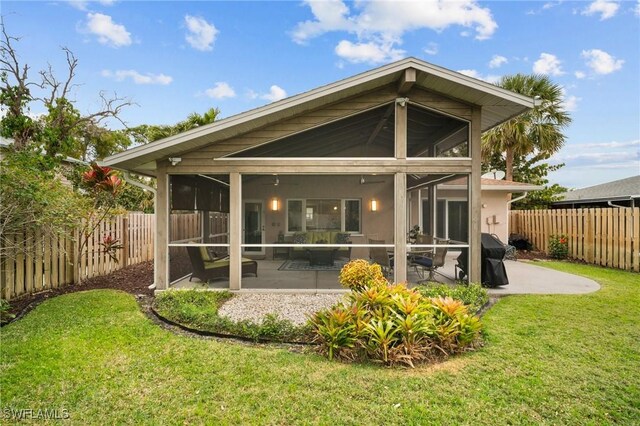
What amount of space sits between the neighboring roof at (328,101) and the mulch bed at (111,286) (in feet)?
8.89

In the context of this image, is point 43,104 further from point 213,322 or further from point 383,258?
point 383,258

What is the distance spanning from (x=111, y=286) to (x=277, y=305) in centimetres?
412

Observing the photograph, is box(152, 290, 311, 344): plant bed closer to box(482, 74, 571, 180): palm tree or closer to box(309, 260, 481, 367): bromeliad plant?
box(309, 260, 481, 367): bromeliad plant

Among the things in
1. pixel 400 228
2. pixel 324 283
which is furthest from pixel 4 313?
pixel 400 228

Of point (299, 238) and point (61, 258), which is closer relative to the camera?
point (61, 258)

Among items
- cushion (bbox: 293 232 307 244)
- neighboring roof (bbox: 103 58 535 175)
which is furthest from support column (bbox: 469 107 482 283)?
cushion (bbox: 293 232 307 244)

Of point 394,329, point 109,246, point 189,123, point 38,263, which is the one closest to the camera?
point 394,329

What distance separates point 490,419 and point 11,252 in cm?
749

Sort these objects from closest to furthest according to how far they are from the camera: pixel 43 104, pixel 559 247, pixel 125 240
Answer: pixel 125 240 → pixel 43 104 → pixel 559 247

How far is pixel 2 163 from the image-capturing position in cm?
502

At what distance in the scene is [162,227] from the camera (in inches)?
257

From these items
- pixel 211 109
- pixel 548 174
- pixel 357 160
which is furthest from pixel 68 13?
pixel 548 174

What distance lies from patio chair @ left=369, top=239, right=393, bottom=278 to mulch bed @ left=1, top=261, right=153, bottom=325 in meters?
4.81

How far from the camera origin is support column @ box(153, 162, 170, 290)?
647 centimetres
